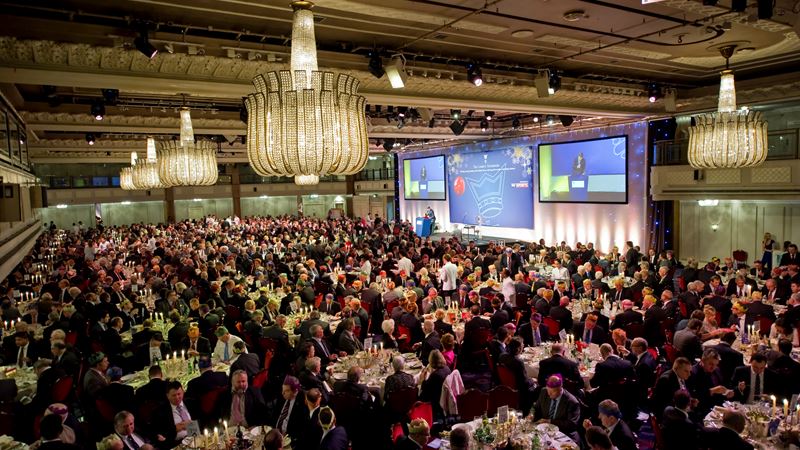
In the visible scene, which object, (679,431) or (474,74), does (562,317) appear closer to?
(679,431)

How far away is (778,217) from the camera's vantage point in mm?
13977

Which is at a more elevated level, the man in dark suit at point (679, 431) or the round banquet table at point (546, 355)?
the man in dark suit at point (679, 431)

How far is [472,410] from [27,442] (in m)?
4.69

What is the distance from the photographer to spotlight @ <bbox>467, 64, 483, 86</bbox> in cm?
875

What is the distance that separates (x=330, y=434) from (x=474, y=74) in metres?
6.34

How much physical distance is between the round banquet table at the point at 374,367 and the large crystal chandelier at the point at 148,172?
Answer: 553 cm

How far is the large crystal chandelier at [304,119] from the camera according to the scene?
3.45m

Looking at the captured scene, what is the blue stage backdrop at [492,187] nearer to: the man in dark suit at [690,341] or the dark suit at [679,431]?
the man in dark suit at [690,341]

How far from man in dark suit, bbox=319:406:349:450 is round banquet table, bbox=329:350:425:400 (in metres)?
1.60

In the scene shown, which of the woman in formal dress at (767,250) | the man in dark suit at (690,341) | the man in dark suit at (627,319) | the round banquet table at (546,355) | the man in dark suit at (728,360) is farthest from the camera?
the woman in formal dress at (767,250)

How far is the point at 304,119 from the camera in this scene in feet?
11.3

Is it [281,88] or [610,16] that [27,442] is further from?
[610,16]

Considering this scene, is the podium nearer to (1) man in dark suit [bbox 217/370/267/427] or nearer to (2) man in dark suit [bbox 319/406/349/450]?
(1) man in dark suit [bbox 217/370/267/427]

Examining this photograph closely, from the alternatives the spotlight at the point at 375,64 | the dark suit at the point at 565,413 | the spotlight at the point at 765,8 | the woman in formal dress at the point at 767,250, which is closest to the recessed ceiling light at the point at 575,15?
the spotlight at the point at 765,8
